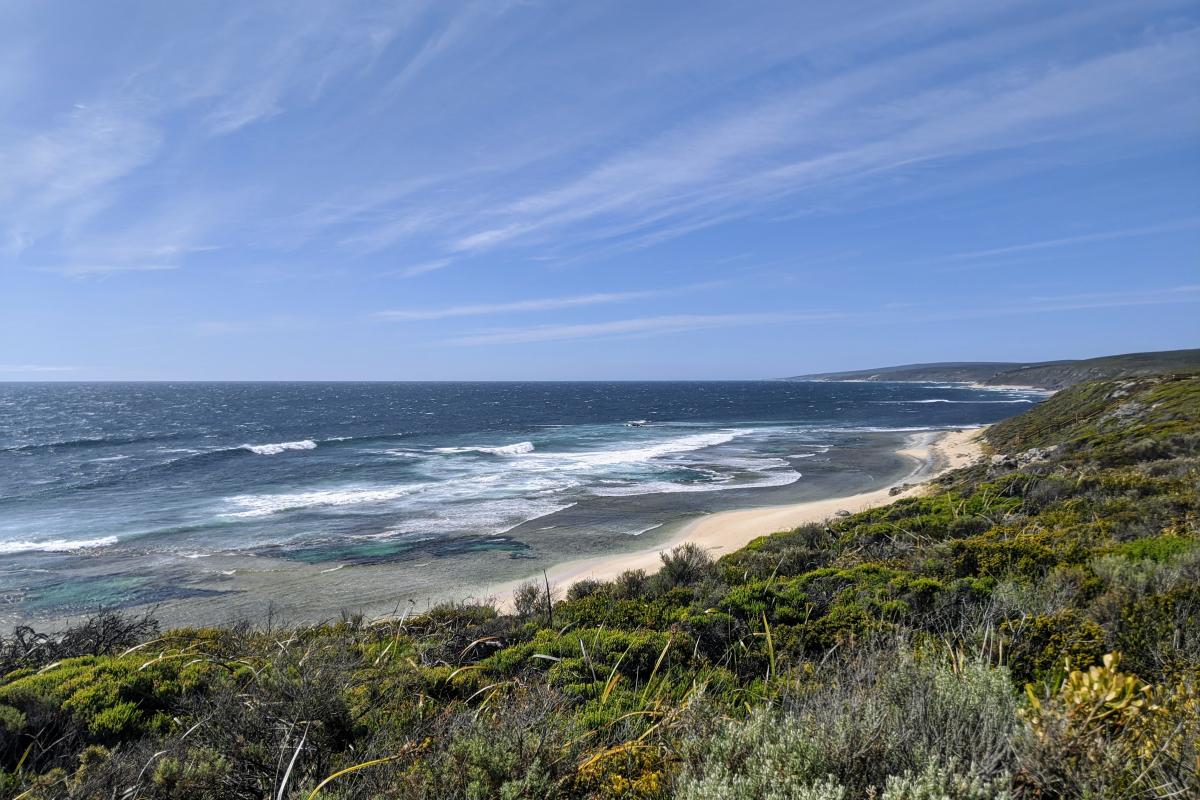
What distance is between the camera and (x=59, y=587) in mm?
14703

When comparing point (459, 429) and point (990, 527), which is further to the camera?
point (459, 429)

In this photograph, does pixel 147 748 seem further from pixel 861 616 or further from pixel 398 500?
pixel 398 500

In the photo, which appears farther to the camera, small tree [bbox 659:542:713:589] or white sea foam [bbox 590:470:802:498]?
white sea foam [bbox 590:470:802:498]

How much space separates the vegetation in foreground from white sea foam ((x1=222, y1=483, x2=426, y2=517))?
57.2 ft

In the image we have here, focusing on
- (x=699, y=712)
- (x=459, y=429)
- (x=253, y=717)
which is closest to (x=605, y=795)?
(x=699, y=712)

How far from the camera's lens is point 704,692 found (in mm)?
4004

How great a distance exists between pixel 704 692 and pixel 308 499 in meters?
24.9

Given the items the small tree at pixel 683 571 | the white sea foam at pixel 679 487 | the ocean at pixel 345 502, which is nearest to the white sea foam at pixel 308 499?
the ocean at pixel 345 502

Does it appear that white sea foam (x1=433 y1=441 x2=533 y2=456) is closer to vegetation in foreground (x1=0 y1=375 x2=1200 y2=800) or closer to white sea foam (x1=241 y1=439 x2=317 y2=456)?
white sea foam (x1=241 y1=439 x2=317 y2=456)

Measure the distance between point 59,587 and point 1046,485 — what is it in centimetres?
2290

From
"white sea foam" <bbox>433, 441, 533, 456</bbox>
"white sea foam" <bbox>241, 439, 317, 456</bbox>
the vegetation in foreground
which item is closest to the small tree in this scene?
the vegetation in foreground

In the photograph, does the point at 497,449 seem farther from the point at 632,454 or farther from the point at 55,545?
the point at 55,545

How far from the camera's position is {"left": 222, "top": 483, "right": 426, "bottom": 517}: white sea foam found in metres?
23.3

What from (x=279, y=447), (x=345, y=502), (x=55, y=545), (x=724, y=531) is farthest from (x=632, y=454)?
(x=55, y=545)
